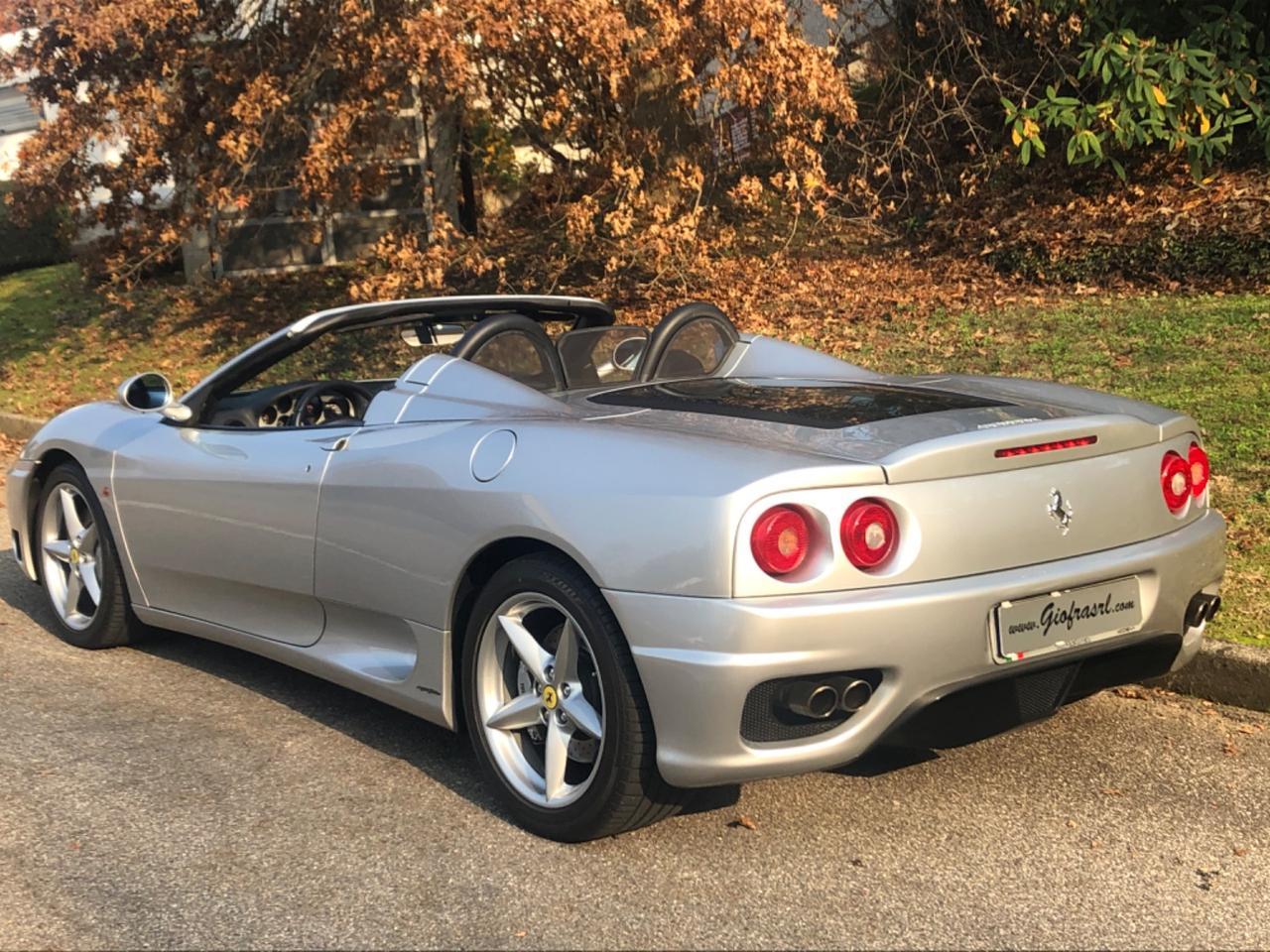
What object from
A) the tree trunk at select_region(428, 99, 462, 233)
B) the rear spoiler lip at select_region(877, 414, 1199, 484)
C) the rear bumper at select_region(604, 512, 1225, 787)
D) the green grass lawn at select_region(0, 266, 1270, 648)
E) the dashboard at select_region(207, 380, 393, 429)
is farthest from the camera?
the tree trunk at select_region(428, 99, 462, 233)

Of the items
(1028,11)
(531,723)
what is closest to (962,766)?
(531,723)

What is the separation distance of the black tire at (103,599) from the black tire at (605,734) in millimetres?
2272

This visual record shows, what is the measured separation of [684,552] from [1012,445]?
0.90 meters

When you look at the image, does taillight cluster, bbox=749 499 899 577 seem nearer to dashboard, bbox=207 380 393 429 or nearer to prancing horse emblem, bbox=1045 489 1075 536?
prancing horse emblem, bbox=1045 489 1075 536

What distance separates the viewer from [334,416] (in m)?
5.09

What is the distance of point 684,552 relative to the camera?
10.1 feet

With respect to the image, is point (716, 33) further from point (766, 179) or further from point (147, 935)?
point (147, 935)

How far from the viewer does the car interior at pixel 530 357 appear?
427 centimetres

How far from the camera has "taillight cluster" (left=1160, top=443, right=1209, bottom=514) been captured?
3658 mm

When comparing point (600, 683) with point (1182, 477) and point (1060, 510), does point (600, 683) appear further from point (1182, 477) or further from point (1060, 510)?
point (1182, 477)

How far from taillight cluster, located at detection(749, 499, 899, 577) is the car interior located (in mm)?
1372

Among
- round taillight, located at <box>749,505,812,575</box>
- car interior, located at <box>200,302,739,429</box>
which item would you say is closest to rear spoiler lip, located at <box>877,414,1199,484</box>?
round taillight, located at <box>749,505,812,575</box>

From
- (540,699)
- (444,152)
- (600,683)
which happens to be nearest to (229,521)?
(540,699)

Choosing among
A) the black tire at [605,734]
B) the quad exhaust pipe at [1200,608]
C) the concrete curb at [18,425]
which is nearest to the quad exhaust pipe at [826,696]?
the black tire at [605,734]
